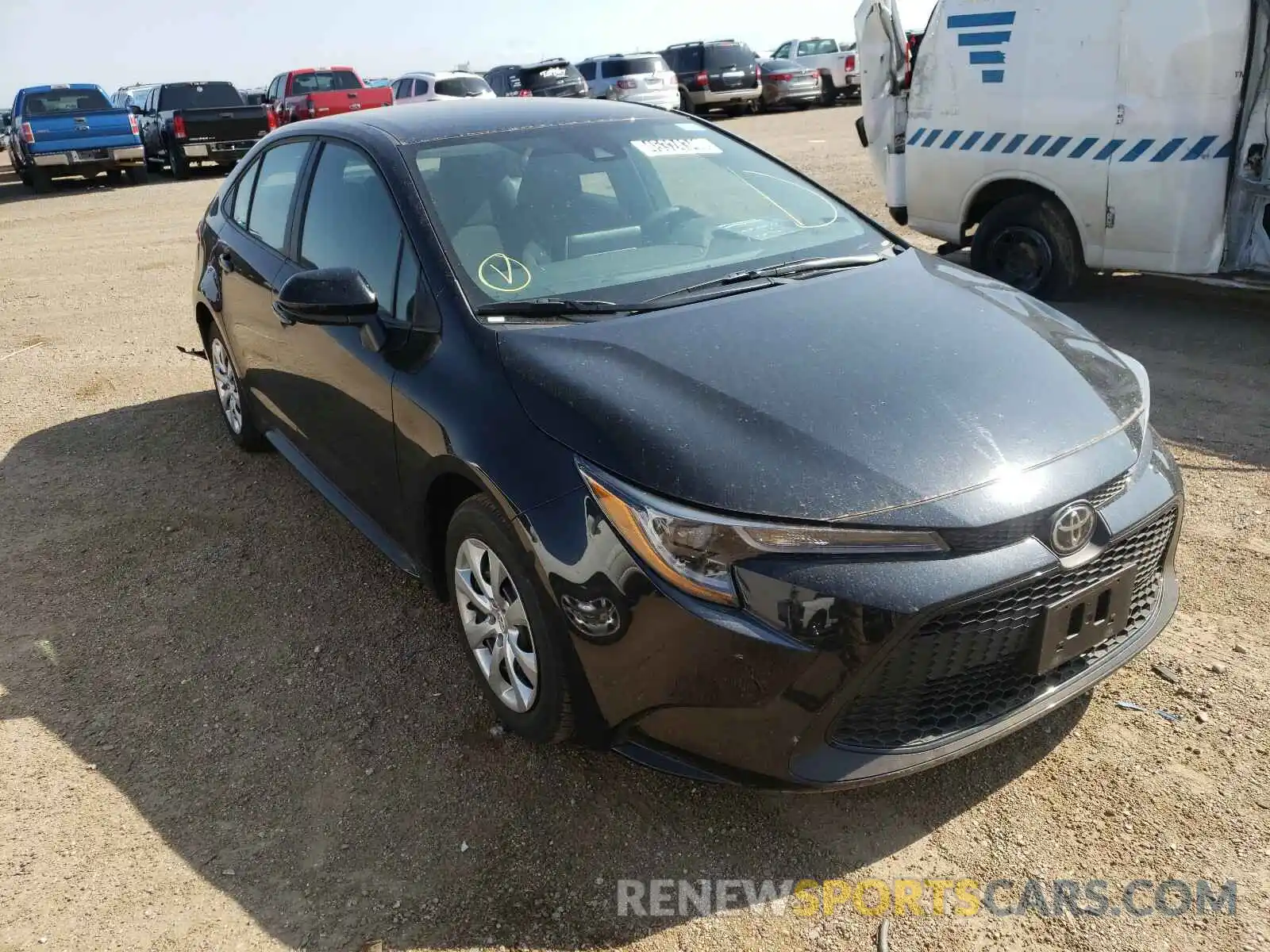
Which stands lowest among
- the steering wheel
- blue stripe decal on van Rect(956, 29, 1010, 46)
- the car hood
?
the car hood

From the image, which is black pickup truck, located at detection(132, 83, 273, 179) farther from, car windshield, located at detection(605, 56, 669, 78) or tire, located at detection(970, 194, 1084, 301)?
tire, located at detection(970, 194, 1084, 301)

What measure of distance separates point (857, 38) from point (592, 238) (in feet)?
18.1

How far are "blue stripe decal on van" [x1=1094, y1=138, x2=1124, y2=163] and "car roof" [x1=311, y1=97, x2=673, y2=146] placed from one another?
11.1ft

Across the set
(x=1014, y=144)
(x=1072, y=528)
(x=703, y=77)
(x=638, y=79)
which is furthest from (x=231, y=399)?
(x=703, y=77)

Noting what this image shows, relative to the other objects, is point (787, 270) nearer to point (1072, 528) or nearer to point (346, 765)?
point (1072, 528)

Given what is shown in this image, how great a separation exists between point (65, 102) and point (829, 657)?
2000cm

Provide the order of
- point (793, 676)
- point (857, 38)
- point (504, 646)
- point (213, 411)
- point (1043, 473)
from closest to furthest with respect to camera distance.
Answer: point (793, 676) < point (1043, 473) < point (504, 646) < point (213, 411) < point (857, 38)

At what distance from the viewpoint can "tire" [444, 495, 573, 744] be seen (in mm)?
2594

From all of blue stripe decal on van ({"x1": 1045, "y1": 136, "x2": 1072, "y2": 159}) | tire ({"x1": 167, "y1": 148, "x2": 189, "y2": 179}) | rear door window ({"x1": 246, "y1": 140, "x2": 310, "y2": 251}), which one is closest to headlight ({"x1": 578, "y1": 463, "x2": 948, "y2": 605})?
rear door window ({"x1": 246, "y1": 140, "x2": 310, "y2": 251})

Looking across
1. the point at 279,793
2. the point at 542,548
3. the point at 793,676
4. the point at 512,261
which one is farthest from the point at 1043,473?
the point at 279,793

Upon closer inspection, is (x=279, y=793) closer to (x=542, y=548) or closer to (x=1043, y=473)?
(x=542, y=548)

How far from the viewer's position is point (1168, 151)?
5.98m

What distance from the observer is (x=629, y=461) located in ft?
7.89

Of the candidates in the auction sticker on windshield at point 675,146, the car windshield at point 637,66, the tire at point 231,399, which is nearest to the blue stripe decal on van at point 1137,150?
the auction sticker on windshield at point 675,146
